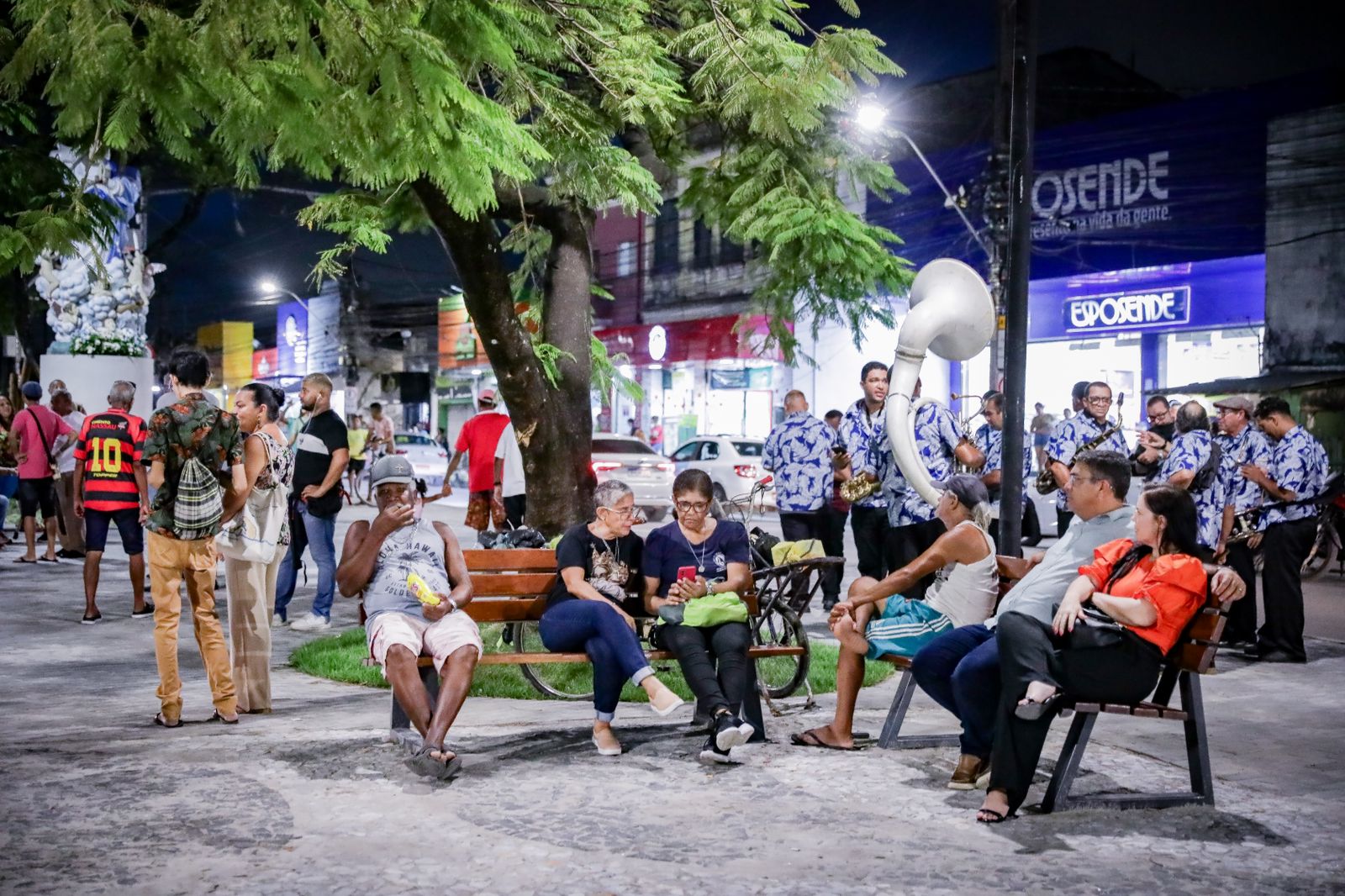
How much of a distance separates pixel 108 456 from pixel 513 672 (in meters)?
4.29

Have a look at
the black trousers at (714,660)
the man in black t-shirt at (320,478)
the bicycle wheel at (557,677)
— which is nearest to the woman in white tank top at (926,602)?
the black trousers at (714,660)

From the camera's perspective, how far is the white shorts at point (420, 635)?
6.30 m

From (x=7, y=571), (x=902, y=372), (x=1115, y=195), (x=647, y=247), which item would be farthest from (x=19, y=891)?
(x=647, y=247)

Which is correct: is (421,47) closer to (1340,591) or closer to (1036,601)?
(1036,601)

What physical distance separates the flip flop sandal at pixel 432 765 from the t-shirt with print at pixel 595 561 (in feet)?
4.31

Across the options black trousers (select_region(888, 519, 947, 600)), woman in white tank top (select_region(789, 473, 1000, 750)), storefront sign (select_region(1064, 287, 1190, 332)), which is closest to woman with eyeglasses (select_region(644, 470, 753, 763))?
woman in white tank top (select_region(789, 473, 1000, 750))

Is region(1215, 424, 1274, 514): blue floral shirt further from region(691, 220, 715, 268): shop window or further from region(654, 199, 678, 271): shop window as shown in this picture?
region(654, 199, 678, 271): shop window

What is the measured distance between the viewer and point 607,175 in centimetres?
909

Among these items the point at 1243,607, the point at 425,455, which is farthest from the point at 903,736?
the point at 425,455

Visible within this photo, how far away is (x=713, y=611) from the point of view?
6.68 meters

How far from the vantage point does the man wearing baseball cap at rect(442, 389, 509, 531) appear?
12.5 m

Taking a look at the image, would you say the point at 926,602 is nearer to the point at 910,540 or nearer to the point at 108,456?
the point at 910,540

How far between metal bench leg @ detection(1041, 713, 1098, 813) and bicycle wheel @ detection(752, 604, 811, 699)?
2182 mm

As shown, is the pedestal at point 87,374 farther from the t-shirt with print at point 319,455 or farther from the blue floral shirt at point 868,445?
the blue floral shirt at point 868,445
